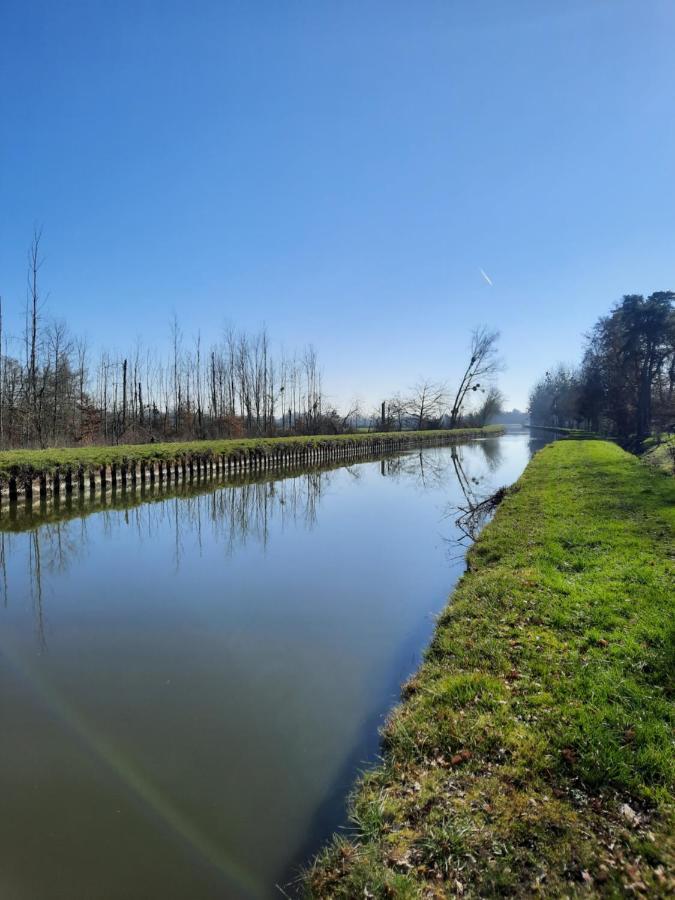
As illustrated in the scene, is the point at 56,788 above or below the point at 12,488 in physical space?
below

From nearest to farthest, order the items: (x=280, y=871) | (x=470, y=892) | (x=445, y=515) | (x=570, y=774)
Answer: (x=470, y=892)
(x=280, y=871)
(x=570, y=774)
(x=445, y=515)

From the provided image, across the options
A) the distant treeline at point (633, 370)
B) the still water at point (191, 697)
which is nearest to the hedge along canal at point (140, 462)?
the still water at point (191, 697)

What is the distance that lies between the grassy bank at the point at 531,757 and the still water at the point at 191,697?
0.43 m

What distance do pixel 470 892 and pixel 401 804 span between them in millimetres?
559

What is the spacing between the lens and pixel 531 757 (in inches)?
99.3

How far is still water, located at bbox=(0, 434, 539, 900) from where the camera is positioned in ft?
7.66

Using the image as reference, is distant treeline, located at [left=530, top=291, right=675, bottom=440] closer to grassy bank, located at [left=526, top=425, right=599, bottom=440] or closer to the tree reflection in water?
grassy bank, located at [left=526, top=425, right=599, bottom=440]

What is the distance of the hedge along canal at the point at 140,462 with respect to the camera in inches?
500

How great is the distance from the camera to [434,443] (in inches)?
1810

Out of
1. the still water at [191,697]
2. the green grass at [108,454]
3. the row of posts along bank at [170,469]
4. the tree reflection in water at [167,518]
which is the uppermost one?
the green grass at [108,454]

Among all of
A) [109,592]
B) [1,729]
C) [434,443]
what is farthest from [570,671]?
[434,443]

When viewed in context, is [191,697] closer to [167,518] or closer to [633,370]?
[167,518]

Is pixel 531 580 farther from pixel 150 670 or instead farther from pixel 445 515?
pixel 445 515

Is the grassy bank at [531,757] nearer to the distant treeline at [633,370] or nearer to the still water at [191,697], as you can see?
the still water at [191,697]
